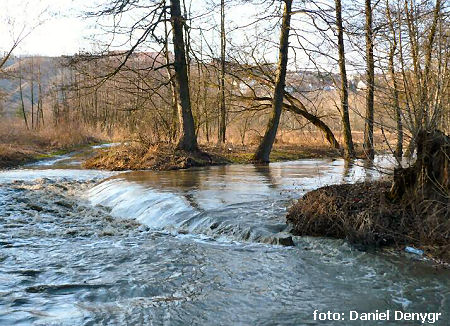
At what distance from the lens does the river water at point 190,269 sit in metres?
4.65

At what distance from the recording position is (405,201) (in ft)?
22.4

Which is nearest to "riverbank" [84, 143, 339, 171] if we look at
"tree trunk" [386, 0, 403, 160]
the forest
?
the forest

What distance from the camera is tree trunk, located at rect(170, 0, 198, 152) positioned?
1688cm

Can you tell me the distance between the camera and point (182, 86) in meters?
17.4

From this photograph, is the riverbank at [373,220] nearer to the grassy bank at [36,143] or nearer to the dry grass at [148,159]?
the dry grass at [148,159]

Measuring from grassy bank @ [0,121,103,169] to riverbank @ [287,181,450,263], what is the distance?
15954 millimetres

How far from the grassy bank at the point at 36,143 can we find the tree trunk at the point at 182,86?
8002 millimetres

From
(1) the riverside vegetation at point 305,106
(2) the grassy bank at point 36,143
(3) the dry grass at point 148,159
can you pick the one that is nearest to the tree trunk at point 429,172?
(1) the riverside vegetation at point 305,106

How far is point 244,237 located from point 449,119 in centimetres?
362

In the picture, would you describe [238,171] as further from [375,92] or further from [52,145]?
[52,145]

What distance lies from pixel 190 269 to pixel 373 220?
278cm

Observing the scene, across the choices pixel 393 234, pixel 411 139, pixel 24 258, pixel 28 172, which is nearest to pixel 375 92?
pixel 411 139

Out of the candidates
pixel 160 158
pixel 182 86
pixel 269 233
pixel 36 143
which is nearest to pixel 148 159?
pixel 160 158

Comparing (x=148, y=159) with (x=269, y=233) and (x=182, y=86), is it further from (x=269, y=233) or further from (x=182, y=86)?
(x=269, y=233)
